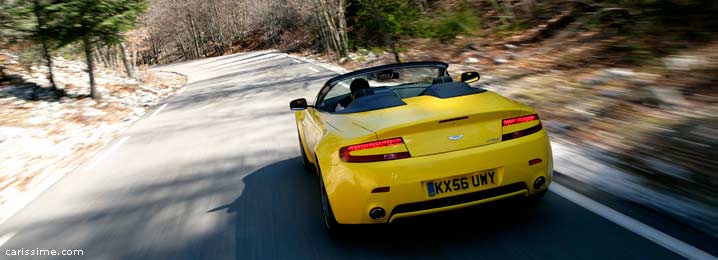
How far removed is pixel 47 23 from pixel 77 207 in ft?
39.8

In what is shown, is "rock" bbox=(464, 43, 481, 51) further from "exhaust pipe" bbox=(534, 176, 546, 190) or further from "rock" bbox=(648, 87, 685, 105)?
"exhaust pipe" bbox=(534, 176, 546, 190)

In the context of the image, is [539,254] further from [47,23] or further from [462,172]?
[47,23]

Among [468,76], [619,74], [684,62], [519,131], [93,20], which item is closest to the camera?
[519,131]

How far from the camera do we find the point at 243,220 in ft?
15.2

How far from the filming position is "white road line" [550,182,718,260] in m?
3.06

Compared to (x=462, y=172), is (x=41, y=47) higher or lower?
higher

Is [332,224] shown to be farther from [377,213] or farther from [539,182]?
[539,182]

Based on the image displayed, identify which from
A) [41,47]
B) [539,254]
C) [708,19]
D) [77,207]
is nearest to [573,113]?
[708,19]

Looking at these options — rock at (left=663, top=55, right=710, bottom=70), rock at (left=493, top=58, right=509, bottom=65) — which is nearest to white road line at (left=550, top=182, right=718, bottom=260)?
rock at (left=663, top=55, right=710, bottom=70)

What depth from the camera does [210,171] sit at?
6773mm

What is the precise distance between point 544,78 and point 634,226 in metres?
6.78

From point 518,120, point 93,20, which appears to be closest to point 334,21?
point 93,20

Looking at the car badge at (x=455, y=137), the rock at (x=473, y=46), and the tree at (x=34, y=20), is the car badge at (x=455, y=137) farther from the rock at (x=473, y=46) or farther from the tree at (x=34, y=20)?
the tree at (x=34, y=20)

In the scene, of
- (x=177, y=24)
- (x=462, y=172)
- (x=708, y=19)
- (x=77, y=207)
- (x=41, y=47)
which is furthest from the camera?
(x=177, y=24)
